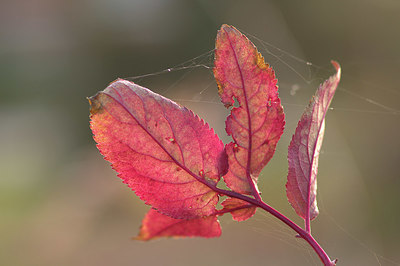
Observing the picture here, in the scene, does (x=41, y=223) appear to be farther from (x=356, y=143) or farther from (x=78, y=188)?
(x=356, y=143)

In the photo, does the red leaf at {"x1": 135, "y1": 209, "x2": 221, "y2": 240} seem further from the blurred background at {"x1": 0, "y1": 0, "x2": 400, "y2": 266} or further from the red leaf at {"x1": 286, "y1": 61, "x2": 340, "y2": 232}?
the blurred background at {"x1": 0, "y1": 0, "x2": 400, "y2": 266}

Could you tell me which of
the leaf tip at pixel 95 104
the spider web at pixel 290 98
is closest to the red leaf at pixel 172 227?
the leaf tip at pixel 95 104

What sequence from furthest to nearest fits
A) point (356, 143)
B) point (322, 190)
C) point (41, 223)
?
1. point (356, 143)
2. point (41, 223)
3. point (322, 190)

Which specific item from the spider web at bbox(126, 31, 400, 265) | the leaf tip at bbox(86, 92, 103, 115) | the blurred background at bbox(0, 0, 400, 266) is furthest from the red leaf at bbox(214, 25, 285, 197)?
the spider web at bbox(126, 31, 400, 265)

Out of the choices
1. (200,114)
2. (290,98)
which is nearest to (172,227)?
(200,114)

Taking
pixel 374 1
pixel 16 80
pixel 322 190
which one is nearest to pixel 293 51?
pixel 374 1
